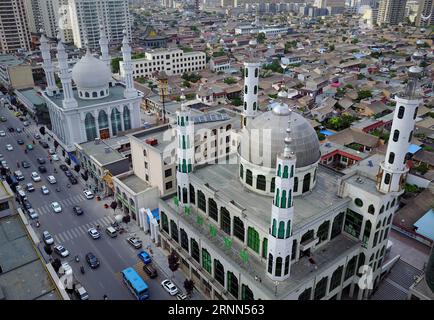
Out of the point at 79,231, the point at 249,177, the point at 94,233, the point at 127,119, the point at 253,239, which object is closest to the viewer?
the point at 253,239

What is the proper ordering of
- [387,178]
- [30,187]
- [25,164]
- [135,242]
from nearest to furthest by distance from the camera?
[387,178] < [135,242] < [30,187] < [25,164]

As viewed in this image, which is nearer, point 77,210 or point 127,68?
point 77,210

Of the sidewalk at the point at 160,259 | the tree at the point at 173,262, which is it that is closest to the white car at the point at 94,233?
the sidewalk at the point at 160,259

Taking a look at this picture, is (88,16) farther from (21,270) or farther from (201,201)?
(21,270)

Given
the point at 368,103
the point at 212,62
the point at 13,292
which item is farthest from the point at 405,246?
the point at 212,62

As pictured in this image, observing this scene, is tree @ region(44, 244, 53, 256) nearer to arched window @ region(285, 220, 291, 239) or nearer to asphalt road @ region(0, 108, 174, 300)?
asphalt road @ region(0, 108, 174, 300)

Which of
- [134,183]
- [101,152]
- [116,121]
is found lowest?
[134,183]

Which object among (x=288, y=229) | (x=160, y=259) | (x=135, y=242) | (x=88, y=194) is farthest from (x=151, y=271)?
(x=88, y=194)
